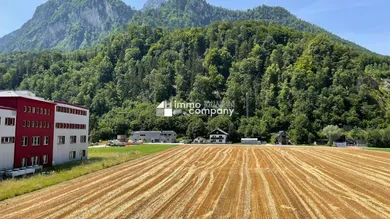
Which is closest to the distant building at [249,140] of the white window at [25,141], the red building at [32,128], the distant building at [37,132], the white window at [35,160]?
the distant building at [37,132]

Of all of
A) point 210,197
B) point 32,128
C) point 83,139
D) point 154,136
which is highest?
point 32,128

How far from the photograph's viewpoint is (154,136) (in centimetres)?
13875

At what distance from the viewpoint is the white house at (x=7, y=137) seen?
3544 cm

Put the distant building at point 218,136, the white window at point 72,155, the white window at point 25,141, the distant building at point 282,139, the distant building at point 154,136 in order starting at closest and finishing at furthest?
the white window at point 25,141, the white window at point 72,155, the distant building at point 282,139, the distant building at point 218,136, the distant building at point 154,136

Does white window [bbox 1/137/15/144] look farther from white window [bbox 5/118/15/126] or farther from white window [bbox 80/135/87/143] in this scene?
white window [bbox 80/135/87/143]

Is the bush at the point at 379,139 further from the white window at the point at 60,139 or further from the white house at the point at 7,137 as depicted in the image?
the white house at the point at 7,137

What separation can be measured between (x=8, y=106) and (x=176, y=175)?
20763mm

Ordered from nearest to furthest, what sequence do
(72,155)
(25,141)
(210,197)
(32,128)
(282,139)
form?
(210,197)
(25,141)
(32,128)
(72,155)
(282,139)

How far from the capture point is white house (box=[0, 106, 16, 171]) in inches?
1395

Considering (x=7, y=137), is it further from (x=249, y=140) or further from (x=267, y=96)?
(x=267, y=96)

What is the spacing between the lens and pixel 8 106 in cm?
3831

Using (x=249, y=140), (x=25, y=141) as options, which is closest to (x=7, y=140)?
(x=25, y=141)

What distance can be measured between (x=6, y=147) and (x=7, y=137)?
1.07 meters

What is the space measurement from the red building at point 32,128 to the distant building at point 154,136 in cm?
9047
